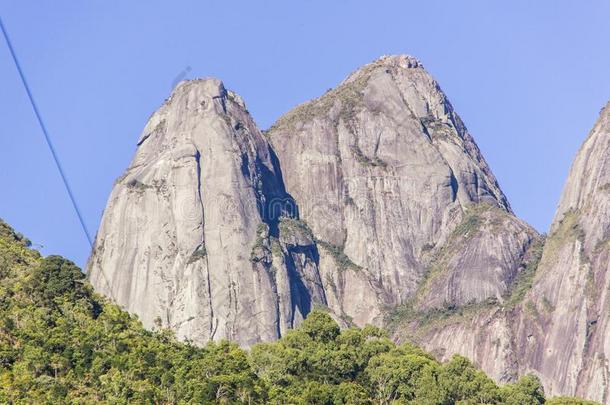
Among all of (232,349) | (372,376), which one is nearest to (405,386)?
(372,376)

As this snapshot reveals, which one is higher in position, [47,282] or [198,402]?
[47,282]

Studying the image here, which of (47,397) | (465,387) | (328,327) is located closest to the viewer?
(47,397)

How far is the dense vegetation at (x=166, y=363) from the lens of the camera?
119 metres

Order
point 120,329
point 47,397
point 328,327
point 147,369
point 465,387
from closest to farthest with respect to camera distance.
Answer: point 47,397 < point 147,369 < point 120,329 < point 465,387 < point 328,327

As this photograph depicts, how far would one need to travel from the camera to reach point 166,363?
417 ft

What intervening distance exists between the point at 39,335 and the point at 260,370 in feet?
68.9

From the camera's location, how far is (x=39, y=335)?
124125 mm

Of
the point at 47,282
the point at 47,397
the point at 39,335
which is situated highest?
the point at 47,282

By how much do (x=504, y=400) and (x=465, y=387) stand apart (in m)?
5.60

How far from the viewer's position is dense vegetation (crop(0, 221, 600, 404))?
4692 inches

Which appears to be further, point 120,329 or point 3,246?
point 3,246

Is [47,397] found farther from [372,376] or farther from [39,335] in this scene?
[372,376]

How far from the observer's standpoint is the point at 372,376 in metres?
140

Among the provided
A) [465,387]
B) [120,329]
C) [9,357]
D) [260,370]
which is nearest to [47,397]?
[9,357]
